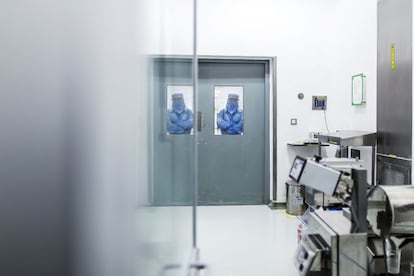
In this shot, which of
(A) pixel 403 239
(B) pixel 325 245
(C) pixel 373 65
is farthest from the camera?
(C) pixel 373 65

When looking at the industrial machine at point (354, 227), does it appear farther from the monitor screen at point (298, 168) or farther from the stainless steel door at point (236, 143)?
the stainless steel door at point (236, 143)

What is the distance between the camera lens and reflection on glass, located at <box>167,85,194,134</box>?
1.01 meters

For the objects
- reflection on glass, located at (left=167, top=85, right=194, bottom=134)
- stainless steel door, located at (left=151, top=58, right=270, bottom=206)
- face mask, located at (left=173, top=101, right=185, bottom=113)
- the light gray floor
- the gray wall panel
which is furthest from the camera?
stainless steel door, located at (left=151, top=58, right=270, bottom=206)

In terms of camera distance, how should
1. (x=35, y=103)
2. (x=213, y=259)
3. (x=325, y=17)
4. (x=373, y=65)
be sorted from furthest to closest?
1. (x=325, y=17)
2. (x=373, y=65)
3. (x=213, y=259)
4. (x=35, y=103)

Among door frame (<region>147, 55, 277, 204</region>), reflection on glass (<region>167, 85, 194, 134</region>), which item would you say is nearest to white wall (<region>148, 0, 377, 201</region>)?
door frame (<region>147, 55, 277, 204</region>)

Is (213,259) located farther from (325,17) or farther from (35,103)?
(325,17)

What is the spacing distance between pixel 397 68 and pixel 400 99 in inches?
10.2

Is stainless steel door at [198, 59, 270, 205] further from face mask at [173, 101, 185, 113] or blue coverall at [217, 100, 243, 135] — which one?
face mask at [173, 101, 185, 113]

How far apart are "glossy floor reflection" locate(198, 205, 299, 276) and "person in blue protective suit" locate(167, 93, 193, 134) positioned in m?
1.17

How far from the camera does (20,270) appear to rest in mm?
320

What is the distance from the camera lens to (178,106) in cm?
119

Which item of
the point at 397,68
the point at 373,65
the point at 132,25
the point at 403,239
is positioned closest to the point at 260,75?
the point at 373,65

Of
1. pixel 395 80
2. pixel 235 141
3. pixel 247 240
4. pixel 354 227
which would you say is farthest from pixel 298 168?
pixel 235 141

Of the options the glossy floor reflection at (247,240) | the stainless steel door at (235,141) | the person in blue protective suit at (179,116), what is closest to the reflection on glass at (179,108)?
the person in blue protective suit at (179,116)
